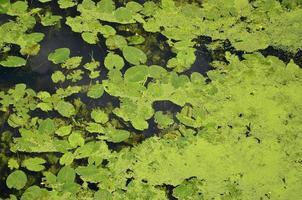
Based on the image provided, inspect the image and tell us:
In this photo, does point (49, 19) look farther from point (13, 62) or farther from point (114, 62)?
point (114, 62)

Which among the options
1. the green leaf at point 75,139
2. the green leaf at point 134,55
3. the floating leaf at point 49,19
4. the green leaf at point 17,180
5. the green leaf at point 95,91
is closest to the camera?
the green leaf at point 17,180

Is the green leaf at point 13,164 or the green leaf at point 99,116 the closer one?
the green leaf at point 13,164

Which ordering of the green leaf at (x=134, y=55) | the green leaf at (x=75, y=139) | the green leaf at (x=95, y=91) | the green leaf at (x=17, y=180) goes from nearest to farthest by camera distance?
the green leaf at (x=17, y=180) < the green leaf at (x=75, y=139) < the green leaf at (x=95, y=91) < the green leaf at (x=134, y=55)

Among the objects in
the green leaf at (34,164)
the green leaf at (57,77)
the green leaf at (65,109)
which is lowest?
the green leaf at (34,164)

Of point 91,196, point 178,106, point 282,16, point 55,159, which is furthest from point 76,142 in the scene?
point 282,16

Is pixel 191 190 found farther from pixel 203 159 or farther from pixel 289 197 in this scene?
pixel 289 197

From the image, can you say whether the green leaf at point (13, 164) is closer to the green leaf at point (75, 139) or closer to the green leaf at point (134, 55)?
the green leaf at point (75, 139)

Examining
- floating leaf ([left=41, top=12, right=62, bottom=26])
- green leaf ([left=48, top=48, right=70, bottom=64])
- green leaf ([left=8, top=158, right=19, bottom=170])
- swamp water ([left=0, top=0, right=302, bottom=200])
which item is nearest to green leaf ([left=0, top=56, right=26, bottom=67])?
swamp water ([left=0, top=0, right=302, bottom=200])

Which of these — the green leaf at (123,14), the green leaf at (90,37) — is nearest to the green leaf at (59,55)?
the green leaf at (90,37)

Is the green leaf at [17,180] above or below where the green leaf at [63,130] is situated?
Result: below
